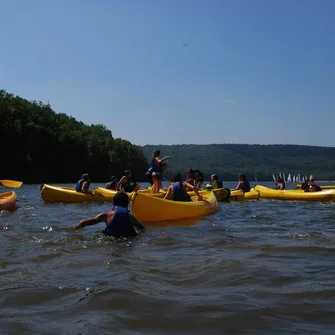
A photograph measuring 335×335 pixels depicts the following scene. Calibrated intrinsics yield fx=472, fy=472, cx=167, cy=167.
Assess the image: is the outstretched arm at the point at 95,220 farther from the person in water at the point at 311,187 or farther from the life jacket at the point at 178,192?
the person in water at the point at 311,187

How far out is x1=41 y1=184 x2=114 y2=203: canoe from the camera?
49.3ft

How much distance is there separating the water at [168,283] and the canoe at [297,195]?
327 inches

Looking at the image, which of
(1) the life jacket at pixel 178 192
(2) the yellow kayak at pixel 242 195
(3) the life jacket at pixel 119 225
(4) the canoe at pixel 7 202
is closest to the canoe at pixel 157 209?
(1) the life jacket at pixel 178 192

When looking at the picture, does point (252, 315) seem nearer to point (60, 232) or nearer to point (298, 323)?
Answer: point (298, 323)

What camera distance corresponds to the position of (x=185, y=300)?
13.2ft

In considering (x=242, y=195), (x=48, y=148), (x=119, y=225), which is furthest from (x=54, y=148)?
(x=119, y=225)

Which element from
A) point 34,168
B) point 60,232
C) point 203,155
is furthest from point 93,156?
point 203,155

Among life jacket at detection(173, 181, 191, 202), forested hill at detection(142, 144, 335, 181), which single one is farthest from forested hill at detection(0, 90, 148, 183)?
forested hill at detection(142, 144, 335, 181)

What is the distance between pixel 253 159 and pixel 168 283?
166 m

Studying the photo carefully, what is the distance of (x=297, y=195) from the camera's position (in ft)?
55.7

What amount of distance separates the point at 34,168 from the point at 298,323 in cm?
5346

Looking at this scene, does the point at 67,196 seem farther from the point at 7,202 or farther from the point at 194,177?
the point at 194,177

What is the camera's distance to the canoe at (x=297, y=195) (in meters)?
16.2

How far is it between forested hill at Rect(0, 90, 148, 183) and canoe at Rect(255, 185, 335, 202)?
37999 millimetres
